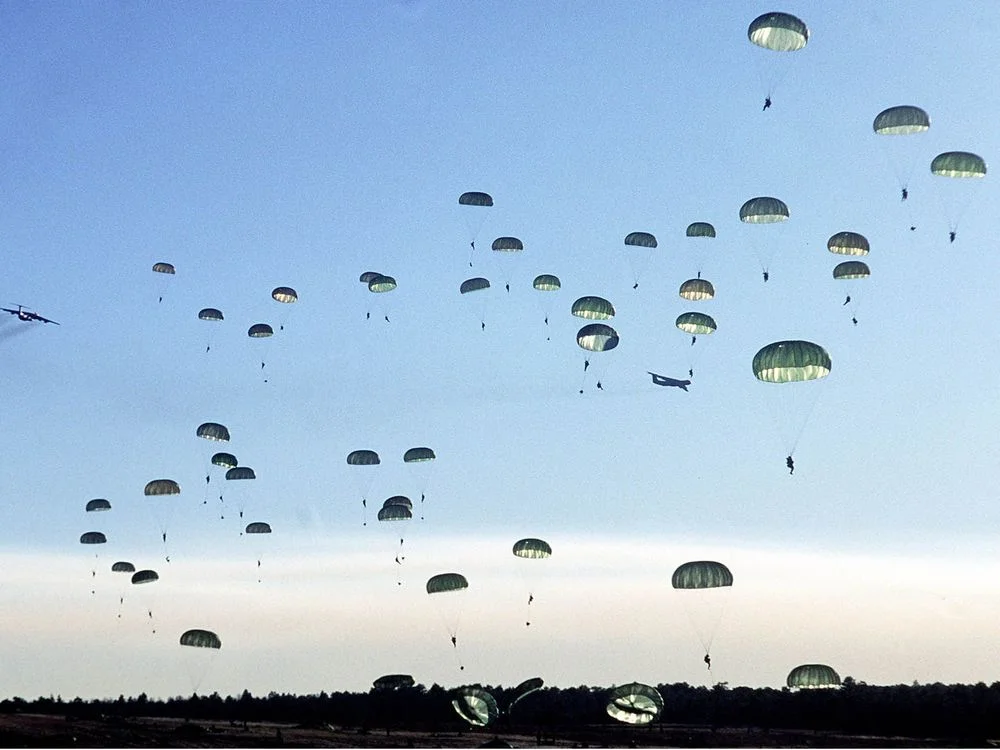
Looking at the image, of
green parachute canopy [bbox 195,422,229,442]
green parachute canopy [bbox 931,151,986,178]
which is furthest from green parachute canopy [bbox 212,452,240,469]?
green parachute canopy [bbox 931,151,986,178]

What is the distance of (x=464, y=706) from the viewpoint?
8525 centimetres

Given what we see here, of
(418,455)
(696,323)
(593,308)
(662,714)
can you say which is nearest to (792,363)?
(696,323)

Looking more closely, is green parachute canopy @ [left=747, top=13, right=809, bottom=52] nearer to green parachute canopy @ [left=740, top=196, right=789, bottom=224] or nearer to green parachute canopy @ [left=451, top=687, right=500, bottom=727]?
green parachute canopy @ [left=740, top=196, right=789, bottom=224]

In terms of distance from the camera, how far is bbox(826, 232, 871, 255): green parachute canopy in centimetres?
7569

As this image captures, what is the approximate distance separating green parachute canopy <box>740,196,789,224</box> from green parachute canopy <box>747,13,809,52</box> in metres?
8.97

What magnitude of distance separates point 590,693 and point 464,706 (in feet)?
126

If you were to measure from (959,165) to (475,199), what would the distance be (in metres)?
29.6

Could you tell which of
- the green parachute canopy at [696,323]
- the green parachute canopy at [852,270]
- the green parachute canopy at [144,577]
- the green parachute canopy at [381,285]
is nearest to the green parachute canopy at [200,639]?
the green parachute canopy at [144,577]

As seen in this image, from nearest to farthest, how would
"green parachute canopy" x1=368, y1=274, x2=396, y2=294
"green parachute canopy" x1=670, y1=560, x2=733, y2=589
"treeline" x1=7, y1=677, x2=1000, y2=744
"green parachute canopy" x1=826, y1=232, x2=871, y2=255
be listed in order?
"green parachute canopy" x1=670, y1=560, x2=733, y2=589 < "green parachute canopy" x1=826, y1=232, x2=871, y2=255 < "green parachute canopy" x1=368, y1=274, x2=396, y2=294 < "treeline" x1=7, y1=677, x2=1000, y2=744

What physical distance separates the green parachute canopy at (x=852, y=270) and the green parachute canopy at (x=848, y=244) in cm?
78

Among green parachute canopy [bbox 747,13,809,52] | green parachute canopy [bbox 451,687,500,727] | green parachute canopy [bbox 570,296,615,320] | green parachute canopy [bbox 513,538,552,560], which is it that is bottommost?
green parachute canopy [bbox 451,687,500,727]

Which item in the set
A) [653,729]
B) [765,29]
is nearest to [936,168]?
[765,29]

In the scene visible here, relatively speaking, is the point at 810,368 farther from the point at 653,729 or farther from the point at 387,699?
the point at 387,699

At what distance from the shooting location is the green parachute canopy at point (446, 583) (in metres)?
75.8
